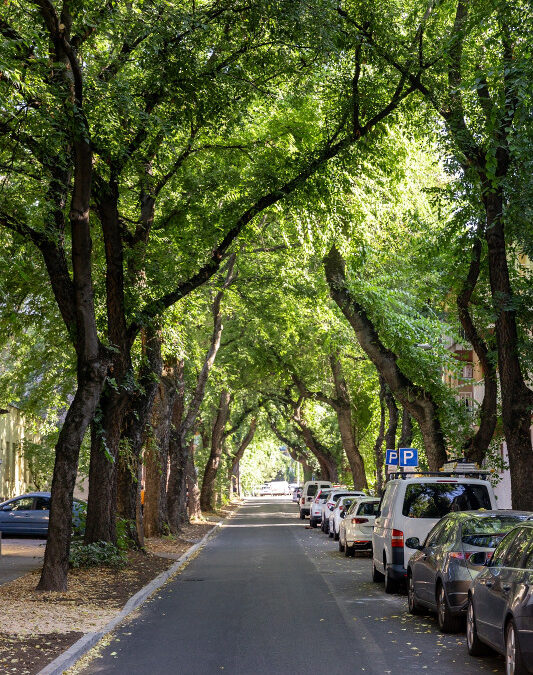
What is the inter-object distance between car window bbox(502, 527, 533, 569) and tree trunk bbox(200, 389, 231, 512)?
38.9m

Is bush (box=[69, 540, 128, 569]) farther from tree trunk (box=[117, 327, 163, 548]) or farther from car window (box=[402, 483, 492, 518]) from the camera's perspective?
car window (box=[402, 483, 492, 518])

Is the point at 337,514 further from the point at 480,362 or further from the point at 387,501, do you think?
the point at 387,501

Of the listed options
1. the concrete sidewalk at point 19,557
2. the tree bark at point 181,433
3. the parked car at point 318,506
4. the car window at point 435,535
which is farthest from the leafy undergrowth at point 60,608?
the parked car at point 318,506

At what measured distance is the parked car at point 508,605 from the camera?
7.72m

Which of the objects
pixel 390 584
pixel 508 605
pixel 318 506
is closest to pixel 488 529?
pixel 508 605

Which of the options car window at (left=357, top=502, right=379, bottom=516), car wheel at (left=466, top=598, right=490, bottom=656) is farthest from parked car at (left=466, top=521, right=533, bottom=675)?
car window at (left=357, top=502, right=379, bottom=516)

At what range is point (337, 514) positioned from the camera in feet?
109

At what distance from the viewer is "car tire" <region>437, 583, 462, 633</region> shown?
1144 centimetres

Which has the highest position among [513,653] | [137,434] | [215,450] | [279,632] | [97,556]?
[215,450]

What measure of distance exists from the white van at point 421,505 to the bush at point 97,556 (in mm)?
5234

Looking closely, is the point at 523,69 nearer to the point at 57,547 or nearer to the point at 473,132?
the point at 473,132

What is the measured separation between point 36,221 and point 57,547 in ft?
19.2

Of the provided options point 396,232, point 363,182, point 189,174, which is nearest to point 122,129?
point 189,174

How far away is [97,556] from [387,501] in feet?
18.0
